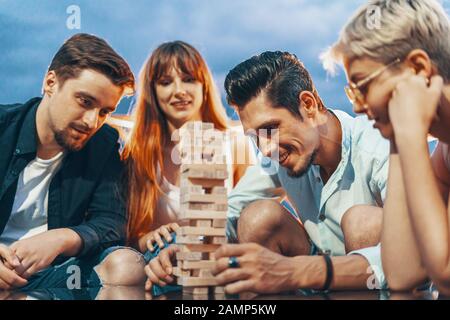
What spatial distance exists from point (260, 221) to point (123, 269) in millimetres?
589

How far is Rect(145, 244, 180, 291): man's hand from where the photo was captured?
8.16ft

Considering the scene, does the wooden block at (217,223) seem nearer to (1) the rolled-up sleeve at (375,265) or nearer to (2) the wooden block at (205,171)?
(2) the wooden block at (205,171)

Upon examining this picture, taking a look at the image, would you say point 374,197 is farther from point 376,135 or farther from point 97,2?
point 97,2

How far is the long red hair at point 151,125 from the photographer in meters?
2.88

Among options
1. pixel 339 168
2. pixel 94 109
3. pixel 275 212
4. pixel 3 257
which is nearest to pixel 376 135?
pixel 339 168

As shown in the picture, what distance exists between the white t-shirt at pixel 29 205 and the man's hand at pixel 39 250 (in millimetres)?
81

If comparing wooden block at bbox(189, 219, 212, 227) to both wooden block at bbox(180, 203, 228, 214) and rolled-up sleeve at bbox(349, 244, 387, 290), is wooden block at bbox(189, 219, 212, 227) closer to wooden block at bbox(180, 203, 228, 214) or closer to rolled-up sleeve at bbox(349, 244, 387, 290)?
wooden block at bbox(180, 203, 228, 214)

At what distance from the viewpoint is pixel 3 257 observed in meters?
2.69

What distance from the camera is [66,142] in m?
2.92

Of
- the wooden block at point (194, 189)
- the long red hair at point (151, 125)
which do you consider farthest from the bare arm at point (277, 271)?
the long red hair at point (151, 125)

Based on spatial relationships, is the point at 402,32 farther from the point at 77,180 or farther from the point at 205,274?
the point at 77,180

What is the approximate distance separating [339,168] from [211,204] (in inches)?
26.0

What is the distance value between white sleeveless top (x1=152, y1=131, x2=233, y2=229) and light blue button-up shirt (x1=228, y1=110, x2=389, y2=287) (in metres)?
0.11

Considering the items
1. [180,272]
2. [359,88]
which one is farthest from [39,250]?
[359,88]
